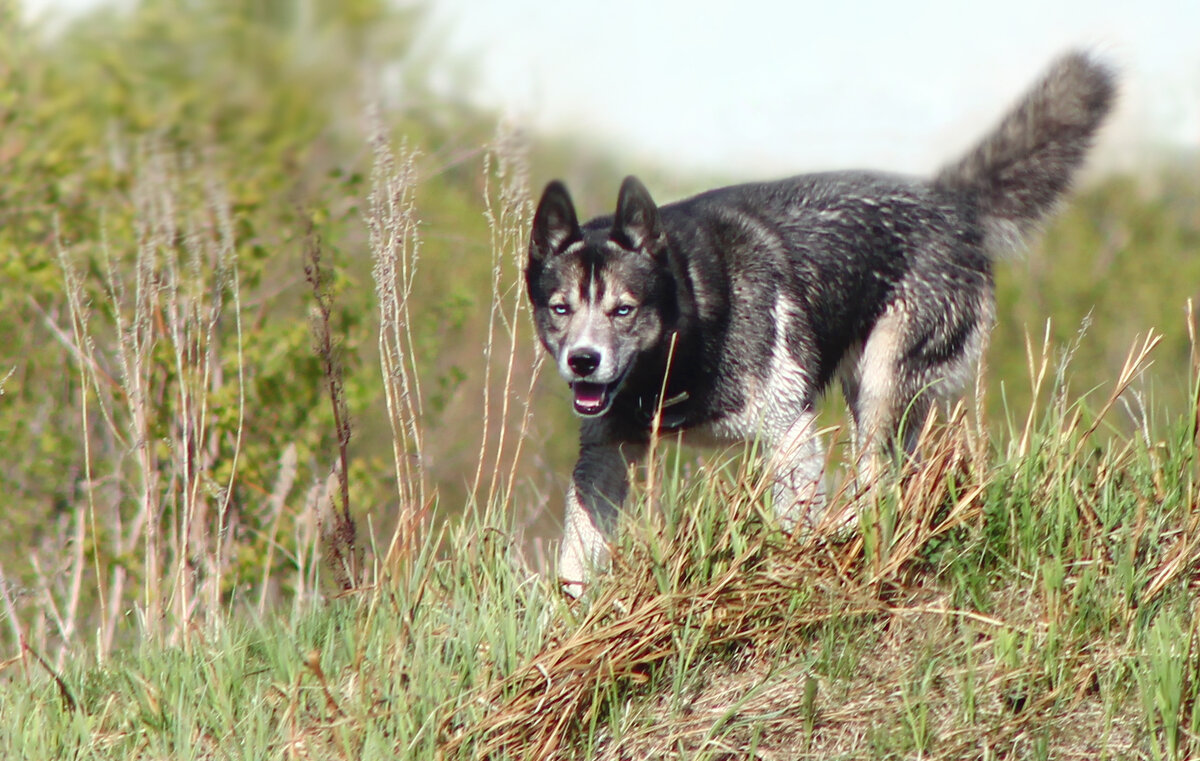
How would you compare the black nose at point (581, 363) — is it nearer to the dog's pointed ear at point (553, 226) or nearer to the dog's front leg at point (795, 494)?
the dog's pointed ear at point (553, 226)

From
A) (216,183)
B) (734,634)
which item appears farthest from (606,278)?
(216,183)

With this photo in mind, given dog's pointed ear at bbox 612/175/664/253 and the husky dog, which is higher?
dog's pointed ear at bbox 612/175/664/253

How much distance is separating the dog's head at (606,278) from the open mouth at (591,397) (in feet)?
0.06

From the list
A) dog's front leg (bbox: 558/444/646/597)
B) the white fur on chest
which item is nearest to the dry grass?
dog's front leg (bbox: 558/444/646/597)

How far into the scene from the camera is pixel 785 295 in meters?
4.72

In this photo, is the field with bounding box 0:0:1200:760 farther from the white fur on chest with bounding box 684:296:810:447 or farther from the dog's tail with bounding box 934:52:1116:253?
the dog's tail with bounding box 934:52:1116:253

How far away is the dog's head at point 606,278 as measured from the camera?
4.26m

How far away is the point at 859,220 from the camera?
5090mm

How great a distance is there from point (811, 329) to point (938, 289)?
0.74 meters

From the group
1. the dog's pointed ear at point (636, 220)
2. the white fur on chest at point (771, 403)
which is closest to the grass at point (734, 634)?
the dog's pointed ear at point (636, 220)

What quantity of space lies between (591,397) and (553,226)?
68cm

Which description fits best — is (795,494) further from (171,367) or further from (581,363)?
(171,367)

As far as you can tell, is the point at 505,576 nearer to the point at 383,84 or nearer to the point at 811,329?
the point at 811,329

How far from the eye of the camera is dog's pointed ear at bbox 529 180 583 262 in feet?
14.1
